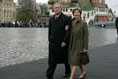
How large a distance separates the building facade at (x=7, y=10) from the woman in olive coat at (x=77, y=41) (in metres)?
142

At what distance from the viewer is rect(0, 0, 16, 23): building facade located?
148m

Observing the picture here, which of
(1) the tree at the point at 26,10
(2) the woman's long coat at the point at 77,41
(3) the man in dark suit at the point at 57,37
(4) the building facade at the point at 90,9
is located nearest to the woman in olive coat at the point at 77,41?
(2) the woman's long coat at the point at 77,41

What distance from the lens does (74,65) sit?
6816 mm

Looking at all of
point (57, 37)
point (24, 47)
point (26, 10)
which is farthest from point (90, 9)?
point (57, 37)

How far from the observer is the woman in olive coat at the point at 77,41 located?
680 cm

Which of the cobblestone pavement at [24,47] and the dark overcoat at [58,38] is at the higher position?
the dark overcoat at [58,38]

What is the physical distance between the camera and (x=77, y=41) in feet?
22.5

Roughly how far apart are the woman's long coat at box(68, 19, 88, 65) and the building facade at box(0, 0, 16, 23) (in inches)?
5589

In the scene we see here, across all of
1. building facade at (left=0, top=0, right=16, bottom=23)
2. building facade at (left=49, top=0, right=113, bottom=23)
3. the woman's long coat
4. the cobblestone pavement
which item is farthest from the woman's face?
building facade at (left=0, top=0, right=16, bottom=23)

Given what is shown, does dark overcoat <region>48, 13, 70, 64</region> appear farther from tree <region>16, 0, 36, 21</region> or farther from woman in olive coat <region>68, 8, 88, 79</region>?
tree <region>16, 0, 36, 21</region>

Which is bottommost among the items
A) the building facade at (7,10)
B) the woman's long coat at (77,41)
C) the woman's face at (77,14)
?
the building facade at (7,10)

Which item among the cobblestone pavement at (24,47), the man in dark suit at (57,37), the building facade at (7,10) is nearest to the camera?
the man in dark suit at (57,37)

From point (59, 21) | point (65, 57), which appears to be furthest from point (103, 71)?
point (59, 21)

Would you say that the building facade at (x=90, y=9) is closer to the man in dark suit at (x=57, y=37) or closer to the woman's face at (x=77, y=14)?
the man in dark suit at (x=57, y=37)
